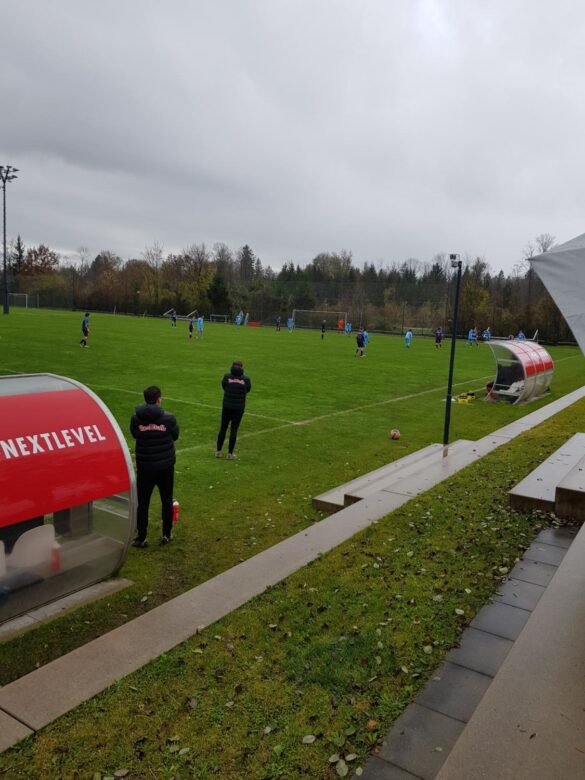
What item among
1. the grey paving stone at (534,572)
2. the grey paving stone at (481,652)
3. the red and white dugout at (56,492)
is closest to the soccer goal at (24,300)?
the red and white dugout at (56,492)

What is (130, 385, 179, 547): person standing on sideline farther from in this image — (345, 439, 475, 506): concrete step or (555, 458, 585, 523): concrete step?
(555, 458, 585, 523): concrete step

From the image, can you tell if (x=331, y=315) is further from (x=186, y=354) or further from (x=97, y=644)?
(x=97, y=644)

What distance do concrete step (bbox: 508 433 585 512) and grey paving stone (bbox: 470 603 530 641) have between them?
2779 mm

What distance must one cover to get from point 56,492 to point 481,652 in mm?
4170

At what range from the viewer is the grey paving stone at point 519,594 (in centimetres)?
562

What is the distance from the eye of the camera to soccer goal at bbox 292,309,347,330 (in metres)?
82.4

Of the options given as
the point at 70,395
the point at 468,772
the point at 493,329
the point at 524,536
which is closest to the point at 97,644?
the point at 70,395

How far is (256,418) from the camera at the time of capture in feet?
56.3

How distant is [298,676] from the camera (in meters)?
4.59

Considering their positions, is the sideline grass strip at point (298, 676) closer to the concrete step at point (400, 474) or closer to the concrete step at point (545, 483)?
the concrete step at point (545, 483)

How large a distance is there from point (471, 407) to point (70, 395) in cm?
1736

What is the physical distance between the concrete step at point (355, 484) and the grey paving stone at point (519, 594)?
4.01 metres

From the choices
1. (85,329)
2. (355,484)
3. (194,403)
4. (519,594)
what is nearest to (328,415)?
(194,403)

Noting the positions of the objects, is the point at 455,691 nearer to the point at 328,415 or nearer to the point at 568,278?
the point at 568,278
